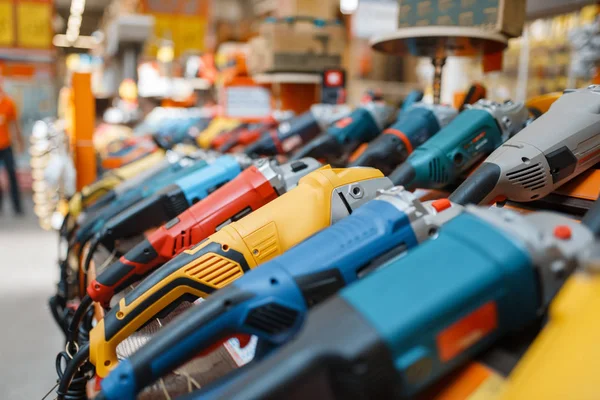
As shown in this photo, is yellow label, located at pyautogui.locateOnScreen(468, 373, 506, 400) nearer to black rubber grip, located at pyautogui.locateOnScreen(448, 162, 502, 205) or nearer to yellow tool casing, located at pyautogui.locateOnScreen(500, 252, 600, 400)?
yellow tool casing, located at pyautogui.locateOnScreen(500, 252, 600, 400)

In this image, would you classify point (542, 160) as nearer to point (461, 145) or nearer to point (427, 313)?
point (461, 145)

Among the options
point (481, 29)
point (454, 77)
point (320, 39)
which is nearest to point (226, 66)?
point (320, 39)

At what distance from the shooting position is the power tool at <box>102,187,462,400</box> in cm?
65

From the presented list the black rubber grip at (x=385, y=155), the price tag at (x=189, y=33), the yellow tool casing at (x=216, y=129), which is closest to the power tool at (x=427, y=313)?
the black rubber grip at (x=385, y=155)

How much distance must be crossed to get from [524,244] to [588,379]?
0.51ft

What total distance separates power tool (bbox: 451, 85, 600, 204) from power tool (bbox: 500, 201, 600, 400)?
429mm

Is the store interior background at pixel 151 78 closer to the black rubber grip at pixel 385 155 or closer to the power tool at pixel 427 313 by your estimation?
the black rubber grip at pixel 385 155

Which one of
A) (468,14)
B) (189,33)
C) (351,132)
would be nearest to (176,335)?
(351,132)

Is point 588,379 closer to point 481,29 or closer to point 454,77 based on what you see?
point 481,29

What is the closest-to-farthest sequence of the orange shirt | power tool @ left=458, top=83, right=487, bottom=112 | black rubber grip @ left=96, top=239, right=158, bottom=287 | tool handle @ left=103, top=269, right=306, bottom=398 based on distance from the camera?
tool handle @ left=103, top=269, right=306, bottom=398 < black rubber grip @ left=96, top=239, right=158, bottom=287 < power tool @ left=458, top=83, right=487, bottom=112 < the orange shirt

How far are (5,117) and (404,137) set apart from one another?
4756 millimetres

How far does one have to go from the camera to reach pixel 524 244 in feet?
1.76

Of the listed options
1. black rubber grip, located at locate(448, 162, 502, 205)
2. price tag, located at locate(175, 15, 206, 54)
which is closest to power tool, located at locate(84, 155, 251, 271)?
A: black rubber grip, located at locate(448, 162, 502, 205)

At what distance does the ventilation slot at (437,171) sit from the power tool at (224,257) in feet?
0.87
